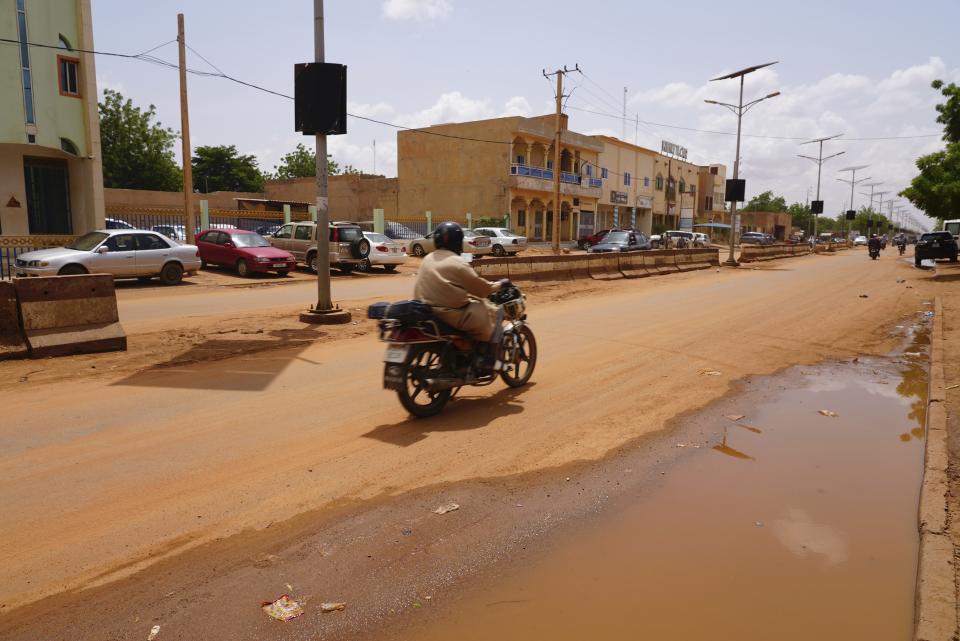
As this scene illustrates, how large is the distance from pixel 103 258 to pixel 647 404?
49.6ft

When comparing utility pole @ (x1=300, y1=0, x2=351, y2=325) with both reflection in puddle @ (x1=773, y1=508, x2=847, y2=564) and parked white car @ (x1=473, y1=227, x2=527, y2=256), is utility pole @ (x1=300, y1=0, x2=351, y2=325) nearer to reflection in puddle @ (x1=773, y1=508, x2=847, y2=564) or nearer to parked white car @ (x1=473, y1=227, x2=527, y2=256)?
reflection in puddle @ (x1=773, y1=508, x2=847, y2=564)

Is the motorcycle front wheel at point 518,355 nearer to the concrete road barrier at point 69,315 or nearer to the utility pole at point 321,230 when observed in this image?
the utility pole at point 321,230

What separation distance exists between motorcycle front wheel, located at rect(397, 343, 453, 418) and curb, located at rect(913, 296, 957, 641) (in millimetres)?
3685

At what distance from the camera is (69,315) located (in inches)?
330

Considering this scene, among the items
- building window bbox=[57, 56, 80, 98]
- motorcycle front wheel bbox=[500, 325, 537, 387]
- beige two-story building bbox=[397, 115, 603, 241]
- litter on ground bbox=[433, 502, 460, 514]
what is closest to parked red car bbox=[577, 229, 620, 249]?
beige two-story building bbox=[397, 115, 603, 241]

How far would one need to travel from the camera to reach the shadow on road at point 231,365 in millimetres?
7086

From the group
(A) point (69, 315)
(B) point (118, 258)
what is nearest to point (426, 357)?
(A) point (69, 315)

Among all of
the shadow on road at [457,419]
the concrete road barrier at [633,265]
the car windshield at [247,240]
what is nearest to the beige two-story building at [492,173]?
the car windshield at [247,240]

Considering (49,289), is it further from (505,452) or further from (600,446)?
(600,446)

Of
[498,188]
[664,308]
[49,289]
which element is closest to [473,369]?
[49,289]

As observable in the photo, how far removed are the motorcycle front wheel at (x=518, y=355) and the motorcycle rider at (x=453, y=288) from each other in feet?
2.13

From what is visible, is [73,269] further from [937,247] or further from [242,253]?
[937,247]

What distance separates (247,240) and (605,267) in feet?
38.1

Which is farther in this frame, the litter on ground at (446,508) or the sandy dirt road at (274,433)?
the litter on ground at (446,508)
